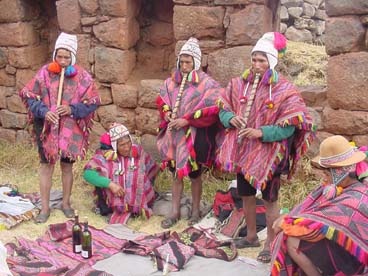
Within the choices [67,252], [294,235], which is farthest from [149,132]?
[294,235]

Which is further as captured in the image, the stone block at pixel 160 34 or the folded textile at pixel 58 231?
the stone block at pixel 160 34

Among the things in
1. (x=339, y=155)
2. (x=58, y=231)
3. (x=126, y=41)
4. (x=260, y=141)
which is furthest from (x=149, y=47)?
(x=339, y=155)

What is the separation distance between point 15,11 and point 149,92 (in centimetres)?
198

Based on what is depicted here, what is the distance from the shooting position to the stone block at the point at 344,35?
5242 mm

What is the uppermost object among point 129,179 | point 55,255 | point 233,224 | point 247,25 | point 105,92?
point 247,25

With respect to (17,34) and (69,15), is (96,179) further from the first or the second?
(17,34)

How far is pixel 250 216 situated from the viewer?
5.07 meters

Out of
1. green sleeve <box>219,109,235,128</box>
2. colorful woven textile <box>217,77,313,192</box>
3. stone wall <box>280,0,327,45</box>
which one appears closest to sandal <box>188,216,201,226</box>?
colorful woven textile <box>217,77,313,192</box>

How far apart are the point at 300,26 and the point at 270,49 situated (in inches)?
213

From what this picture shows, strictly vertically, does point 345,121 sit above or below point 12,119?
above

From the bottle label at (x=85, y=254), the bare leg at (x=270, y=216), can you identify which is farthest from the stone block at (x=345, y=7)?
the bottle label at (x=85, y=254)

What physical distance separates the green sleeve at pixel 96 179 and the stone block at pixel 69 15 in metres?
1.89

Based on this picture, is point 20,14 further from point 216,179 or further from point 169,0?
point 216,179

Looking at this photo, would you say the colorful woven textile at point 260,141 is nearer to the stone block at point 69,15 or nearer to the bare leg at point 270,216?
the bare leg at point 270,216
